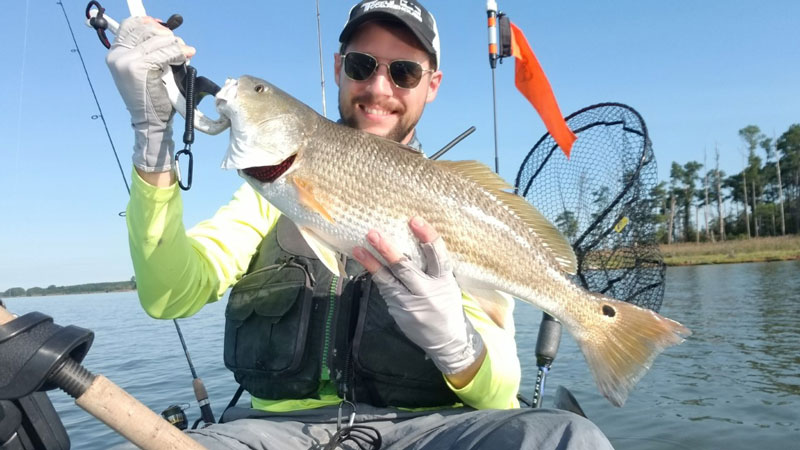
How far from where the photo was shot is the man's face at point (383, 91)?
11.1 feet

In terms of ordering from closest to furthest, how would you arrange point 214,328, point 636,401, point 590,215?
point 590,215
point 636,401
point 214,328

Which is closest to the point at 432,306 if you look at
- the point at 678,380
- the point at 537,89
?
the point at 537,89

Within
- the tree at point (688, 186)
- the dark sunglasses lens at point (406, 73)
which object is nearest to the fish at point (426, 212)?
the dark sunglasses lens at point (406, 73)

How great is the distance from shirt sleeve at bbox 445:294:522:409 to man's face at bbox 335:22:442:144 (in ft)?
4.44

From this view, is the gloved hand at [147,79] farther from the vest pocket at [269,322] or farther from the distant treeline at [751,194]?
the distant treeline at [751,194]

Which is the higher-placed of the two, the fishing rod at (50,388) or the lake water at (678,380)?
the fishing rod at (50,388)

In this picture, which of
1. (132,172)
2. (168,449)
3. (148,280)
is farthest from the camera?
(148,280)

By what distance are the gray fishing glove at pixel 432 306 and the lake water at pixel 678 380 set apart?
3967 millimetres

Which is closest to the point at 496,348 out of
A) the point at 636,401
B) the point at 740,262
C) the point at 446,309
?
the point at 446,309

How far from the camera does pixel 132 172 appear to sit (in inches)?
97.6

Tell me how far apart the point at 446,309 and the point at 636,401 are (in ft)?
19.1

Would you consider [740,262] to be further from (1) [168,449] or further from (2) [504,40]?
(1) [168,449]

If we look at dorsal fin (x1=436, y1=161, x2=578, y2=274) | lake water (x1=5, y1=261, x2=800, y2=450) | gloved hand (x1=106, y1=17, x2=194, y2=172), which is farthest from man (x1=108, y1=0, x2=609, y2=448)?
lake water (x1=5, y1=261, x2=800, y2=450)

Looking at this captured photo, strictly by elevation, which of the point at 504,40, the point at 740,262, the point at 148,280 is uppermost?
the point at 504,40
